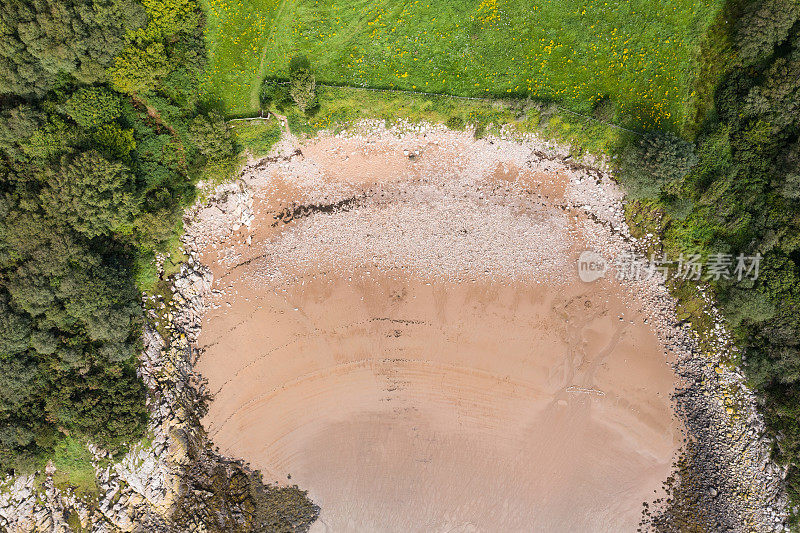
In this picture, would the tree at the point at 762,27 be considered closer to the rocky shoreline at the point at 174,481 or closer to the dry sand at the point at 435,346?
the dry sand at the point at 435,346

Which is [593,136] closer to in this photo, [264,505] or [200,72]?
[200,72]

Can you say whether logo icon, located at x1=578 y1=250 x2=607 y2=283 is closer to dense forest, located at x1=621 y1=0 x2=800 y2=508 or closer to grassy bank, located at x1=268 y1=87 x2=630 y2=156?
dense forest, located at x1=621 y1=0 x2=800 y2=508

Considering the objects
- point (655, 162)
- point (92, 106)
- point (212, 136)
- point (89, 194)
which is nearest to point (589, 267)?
point (655, 162)

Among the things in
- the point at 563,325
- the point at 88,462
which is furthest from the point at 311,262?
the point at 88,462

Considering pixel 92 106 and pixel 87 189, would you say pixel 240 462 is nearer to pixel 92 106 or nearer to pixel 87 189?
pixel 87 189

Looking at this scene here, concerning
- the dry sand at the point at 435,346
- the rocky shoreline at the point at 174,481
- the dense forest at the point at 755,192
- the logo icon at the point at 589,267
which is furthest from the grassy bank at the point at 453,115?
the rocky shoreline at the point at 174,481
